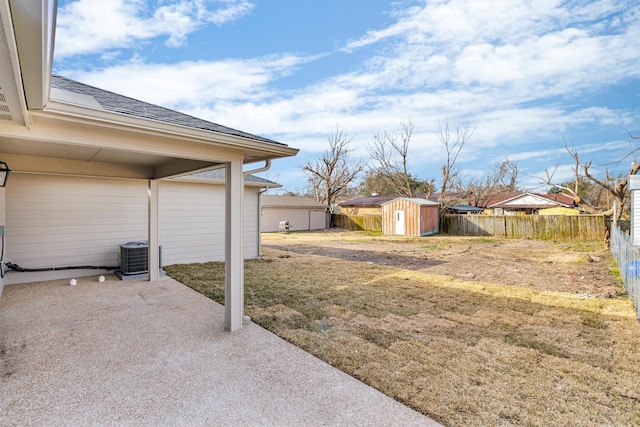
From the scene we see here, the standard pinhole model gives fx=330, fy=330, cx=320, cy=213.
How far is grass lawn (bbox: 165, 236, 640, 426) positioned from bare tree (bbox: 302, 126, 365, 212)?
2359cm

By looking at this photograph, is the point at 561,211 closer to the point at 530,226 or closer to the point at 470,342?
the point at 530,226

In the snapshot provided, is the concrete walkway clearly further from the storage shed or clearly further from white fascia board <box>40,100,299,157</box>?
the storage shed

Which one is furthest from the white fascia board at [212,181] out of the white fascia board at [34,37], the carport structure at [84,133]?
the white fascia board at [34,37]

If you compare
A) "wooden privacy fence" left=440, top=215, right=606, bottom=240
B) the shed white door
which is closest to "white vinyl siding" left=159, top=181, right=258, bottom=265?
the shed white door

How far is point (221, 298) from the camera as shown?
17.0 feet

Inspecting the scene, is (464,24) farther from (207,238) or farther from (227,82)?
(207,238)

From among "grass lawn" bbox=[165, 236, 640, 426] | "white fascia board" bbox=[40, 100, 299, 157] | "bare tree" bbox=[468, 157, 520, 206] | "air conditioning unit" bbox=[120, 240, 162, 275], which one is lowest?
"grass lawn" bbox=[165, 236, 640, 426]

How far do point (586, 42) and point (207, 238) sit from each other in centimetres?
1258

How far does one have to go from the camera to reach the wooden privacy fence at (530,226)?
14.5 meters

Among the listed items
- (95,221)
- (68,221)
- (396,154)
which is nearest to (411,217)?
(396,154)

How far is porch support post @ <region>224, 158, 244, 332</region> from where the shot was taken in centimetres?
378

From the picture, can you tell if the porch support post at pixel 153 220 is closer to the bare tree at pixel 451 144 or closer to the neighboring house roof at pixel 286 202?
the neighboring house roof at pixel 286 202

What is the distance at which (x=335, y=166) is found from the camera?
29.8 meters

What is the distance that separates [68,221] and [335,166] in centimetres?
2456
